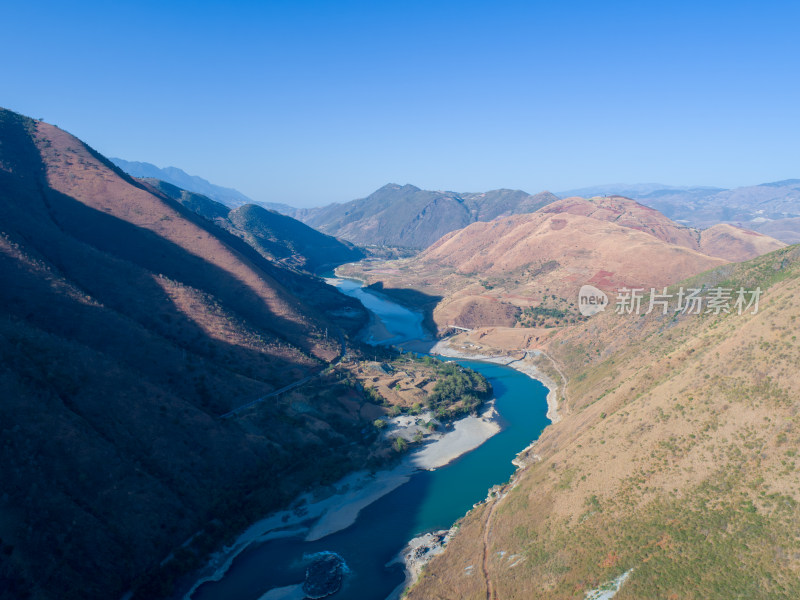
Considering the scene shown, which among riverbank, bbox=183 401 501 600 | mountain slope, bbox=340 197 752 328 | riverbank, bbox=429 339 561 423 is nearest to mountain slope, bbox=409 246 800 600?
riverbank, bbox=183 401 501 600

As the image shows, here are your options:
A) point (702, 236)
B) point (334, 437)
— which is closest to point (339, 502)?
point (334, 437)

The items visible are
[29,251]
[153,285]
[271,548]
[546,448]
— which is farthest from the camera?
[153,285]

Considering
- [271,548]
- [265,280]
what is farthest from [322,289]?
[271,548]

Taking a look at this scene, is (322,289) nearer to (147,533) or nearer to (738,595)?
(147,533)

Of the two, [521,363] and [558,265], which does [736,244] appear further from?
[521,363]

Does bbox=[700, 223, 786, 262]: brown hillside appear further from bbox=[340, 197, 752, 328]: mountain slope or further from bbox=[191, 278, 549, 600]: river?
bbox=[191, 278, 549, 600]: river
